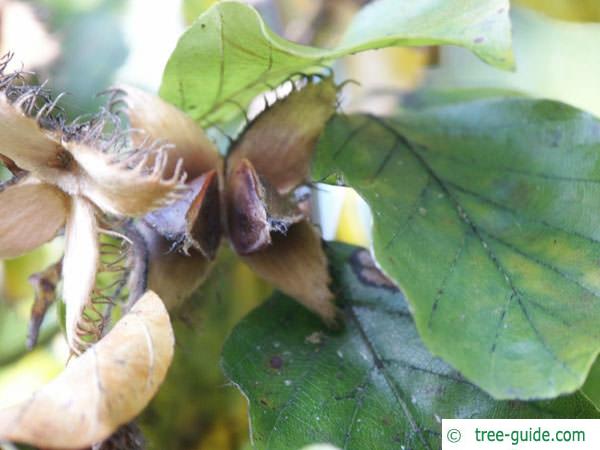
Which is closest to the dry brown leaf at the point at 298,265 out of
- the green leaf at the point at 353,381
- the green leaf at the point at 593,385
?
the green leaf at the point at 353,381

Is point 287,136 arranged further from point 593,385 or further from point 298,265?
point 593,385

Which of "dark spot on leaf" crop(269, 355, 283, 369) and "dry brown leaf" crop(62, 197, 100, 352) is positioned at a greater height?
"dry brown leaf" crop(62, 197, 100, 352)

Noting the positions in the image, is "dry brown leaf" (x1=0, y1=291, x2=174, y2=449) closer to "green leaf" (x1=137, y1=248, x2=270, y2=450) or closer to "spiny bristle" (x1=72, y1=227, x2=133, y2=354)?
"spiny bristle" (x1=72, y1=227, x2=133, y2=354)

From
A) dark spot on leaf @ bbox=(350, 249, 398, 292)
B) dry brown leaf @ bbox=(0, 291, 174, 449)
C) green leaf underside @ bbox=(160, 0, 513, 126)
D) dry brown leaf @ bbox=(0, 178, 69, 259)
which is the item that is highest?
green leaf underside @ bbox=(160, 0, 513, 126)

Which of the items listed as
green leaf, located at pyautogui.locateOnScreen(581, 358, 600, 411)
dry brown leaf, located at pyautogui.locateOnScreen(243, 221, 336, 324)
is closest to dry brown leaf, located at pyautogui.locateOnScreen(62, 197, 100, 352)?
dry brown leaf, located at pyautogui.locateOnScreen(243, 221, 336, 324)

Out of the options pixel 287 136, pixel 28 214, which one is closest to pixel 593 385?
pixel 287 136
